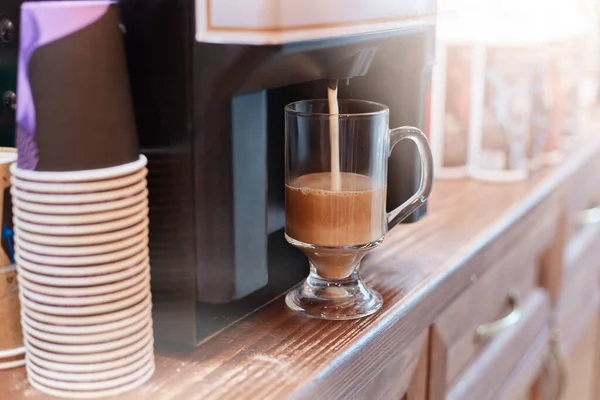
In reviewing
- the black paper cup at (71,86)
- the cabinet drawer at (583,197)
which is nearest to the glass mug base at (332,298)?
the black paper cup at (71,86)

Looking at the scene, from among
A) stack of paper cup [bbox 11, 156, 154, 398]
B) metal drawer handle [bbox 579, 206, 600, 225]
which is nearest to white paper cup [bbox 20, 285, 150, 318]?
stack of paper cup [bbox 11, 156, 154, 398]

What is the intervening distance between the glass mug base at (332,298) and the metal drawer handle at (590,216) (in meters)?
0.83

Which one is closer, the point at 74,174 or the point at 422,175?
the point at 74,174

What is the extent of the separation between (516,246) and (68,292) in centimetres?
67

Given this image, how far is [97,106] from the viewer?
456 mm

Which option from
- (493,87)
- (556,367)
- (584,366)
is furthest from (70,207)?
(584,366)

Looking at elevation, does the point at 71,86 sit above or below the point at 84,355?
above

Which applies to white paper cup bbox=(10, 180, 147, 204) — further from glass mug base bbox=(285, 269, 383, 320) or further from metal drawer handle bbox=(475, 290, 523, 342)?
metal drawer handle bbox=(475, 290, 523, 342)

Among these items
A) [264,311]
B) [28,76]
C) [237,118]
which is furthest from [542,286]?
[28,76]

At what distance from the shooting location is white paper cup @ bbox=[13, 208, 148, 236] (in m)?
0.46

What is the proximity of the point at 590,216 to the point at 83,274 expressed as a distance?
46.4 inches

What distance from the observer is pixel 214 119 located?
0.51 meters

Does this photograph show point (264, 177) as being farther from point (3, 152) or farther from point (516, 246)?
point (516, 246)

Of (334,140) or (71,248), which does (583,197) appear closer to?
(334,140)
